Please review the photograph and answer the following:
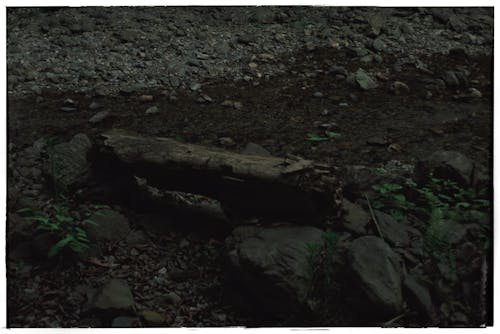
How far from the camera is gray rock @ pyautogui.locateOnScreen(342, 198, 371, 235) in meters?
2.60

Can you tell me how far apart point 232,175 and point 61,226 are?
2.76 feet

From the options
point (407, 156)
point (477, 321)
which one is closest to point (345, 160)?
point (407, 156)

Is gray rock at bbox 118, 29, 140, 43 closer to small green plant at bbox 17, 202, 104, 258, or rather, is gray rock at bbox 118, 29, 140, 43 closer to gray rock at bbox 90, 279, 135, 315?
small green plant at bbox 17, 202, 104, 258

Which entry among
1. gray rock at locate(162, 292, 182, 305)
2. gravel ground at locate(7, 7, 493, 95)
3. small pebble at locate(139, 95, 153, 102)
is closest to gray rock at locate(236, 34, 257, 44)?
gravel ground at locate(7, 7, 493, 95)

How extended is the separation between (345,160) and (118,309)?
1456 millimetres

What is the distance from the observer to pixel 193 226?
107 inches

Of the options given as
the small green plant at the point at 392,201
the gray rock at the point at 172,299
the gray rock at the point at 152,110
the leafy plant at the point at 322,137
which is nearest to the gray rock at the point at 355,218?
the small green plant at the point at 392,201

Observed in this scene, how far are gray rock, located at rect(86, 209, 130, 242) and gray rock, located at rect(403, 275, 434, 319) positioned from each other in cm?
135

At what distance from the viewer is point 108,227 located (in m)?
2.62

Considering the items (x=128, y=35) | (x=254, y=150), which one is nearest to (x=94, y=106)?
(x=128, y=35)

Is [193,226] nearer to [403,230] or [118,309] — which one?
[118,309]

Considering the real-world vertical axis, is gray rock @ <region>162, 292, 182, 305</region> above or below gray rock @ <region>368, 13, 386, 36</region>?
below

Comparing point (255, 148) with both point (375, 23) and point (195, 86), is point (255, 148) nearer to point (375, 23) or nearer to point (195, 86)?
point (195, 86)

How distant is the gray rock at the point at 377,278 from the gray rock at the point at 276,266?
208 millimetres
